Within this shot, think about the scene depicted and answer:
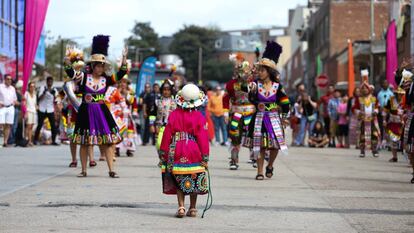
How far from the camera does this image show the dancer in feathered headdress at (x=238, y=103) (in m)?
14.7

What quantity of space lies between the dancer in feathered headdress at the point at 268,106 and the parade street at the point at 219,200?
564 millimetres

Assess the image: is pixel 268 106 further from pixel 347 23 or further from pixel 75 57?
pixel 347 23

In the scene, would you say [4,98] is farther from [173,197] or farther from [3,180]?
[173,197]

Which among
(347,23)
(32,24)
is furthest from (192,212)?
(347,23)

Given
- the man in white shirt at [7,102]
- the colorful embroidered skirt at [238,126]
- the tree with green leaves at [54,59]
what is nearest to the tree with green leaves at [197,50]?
the tree with green leaves at [54,59]

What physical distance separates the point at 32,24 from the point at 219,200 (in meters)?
8.51

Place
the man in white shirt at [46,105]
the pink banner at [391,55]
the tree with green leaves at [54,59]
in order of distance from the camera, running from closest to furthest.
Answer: the man in white shirt at [46,105], the pink banner at [391,55], the tree with green leaves at [54,59]

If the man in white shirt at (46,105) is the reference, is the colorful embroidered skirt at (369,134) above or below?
below

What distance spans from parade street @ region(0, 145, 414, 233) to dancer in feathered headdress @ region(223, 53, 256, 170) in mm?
672

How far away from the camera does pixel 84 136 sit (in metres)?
13.3

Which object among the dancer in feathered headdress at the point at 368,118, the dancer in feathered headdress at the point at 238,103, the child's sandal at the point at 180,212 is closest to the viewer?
the child's sandal at the point at 180,212

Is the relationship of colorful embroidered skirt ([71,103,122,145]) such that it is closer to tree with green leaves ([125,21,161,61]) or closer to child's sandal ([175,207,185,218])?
child's sandal ([175,207,185,218])

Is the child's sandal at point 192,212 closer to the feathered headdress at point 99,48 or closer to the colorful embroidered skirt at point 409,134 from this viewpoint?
the feathered headdress at point 99,48

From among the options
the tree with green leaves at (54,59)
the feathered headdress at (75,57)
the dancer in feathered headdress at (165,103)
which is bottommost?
the dancer in feathered headdress at (165,103)
